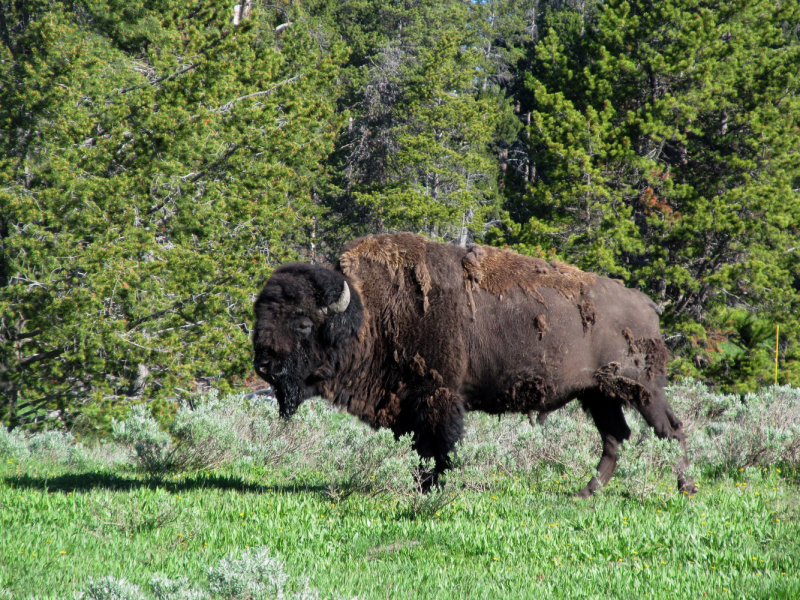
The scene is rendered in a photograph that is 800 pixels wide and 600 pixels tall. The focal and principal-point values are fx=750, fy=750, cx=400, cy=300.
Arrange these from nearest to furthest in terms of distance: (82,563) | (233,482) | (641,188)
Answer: (82,563) < (233,482) < (641,188)

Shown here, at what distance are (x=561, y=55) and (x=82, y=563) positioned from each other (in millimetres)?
24968

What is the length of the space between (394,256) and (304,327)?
111 cm

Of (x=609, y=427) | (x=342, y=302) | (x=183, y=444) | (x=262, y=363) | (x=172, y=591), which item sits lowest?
(x=183, y=444)

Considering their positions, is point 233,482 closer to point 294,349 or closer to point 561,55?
point 294,349

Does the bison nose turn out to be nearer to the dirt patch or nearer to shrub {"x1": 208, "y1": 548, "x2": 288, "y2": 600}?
the dirt patch

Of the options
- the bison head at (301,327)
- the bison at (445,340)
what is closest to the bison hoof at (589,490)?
the bison at (445,340)

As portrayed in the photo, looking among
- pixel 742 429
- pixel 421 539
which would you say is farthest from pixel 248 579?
pixel 742 429

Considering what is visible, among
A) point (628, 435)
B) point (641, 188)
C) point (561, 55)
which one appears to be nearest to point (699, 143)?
point (641, 188)

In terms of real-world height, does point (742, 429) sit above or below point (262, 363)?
below

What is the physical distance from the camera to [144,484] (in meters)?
7.24

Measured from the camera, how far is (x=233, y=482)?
300 inches

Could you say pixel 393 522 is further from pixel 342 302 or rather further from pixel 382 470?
pixel 342 302

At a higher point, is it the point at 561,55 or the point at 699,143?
the point at 561,55

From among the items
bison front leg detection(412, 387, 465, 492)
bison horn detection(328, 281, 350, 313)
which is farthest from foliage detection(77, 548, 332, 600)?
bison horn detection(328, 281, 350, 313)
